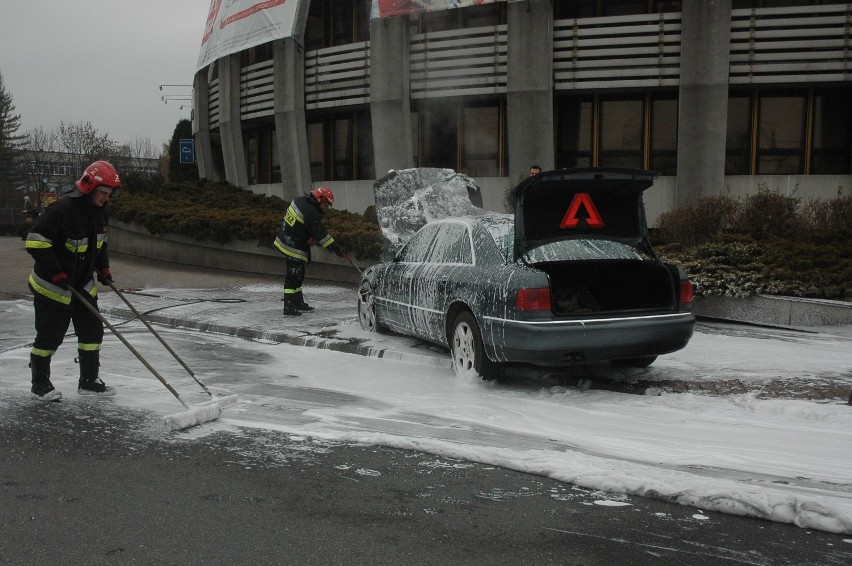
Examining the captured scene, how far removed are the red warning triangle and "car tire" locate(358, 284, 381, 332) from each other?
323cm

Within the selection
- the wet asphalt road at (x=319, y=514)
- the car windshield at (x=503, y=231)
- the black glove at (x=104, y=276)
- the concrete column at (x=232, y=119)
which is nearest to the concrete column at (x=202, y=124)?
the concrete column at (x=232, y=119)

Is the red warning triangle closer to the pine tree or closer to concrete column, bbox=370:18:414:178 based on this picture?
concrete column, bbox=370:18:414:178

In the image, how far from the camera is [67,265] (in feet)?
21.6

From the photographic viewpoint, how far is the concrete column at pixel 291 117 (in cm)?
2167

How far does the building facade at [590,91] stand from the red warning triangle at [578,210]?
9403mm

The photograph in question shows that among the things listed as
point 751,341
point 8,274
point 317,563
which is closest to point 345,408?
point 317,563

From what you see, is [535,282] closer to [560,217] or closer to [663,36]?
[560,217]

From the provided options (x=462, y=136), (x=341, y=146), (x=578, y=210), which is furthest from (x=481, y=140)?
(x=578, y=210)

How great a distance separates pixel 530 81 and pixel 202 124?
15.2 m

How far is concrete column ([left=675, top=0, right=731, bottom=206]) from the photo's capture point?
55.8ft

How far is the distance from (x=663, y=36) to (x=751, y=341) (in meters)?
10.2

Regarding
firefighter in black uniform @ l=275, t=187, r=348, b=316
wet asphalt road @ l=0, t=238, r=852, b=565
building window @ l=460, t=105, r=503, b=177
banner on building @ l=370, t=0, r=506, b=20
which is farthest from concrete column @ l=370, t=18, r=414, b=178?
wet asphalt road @ l=0, t=238, r=852, b=565

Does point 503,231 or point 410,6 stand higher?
point 410,6

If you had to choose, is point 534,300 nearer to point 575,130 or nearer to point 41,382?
point 41,382
